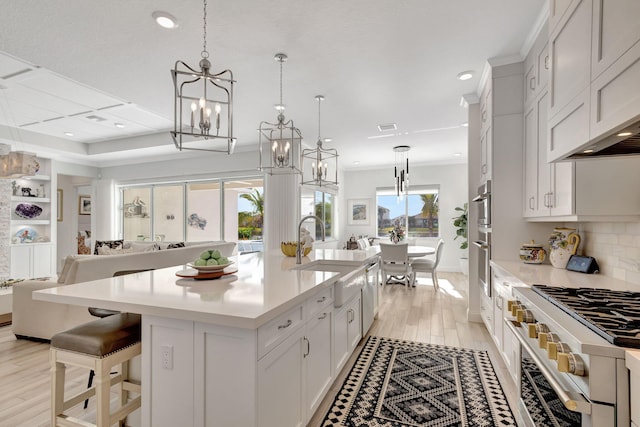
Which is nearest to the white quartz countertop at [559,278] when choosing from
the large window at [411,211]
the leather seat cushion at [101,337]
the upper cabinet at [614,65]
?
the upper cabinet at [614,65]

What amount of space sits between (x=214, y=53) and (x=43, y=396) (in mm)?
3050

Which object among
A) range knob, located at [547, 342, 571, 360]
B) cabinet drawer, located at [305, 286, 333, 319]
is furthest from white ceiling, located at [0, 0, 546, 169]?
range knob, located at [547, 342, 571, 360]

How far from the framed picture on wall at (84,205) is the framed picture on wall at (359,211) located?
7144 mm

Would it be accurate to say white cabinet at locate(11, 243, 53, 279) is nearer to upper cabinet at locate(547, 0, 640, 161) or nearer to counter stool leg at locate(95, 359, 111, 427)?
counter stool leg at locate(95, 359, 111, 427)

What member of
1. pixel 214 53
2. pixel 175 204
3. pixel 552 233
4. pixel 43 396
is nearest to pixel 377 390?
pixel 552 233

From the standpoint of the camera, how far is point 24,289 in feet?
10.6

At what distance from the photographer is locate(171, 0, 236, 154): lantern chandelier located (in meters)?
1.74

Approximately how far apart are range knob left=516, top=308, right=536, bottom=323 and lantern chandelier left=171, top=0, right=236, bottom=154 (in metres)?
1.84

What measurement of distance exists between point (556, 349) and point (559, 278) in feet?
3.79

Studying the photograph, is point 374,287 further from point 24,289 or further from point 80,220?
point 80,220

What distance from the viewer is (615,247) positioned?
1959mm

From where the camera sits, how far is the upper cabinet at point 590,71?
1.05 meters

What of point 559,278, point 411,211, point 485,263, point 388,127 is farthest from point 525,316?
point 411,211

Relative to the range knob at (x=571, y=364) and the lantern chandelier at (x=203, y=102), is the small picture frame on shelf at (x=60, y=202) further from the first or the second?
the range knob at (x=571, y=364)
